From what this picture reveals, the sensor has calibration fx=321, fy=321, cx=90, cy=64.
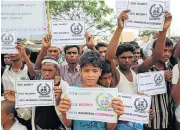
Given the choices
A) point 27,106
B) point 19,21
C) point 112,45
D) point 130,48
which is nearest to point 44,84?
point 27,106

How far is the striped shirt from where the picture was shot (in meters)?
3.27

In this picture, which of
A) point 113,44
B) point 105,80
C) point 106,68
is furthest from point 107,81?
point 113,44

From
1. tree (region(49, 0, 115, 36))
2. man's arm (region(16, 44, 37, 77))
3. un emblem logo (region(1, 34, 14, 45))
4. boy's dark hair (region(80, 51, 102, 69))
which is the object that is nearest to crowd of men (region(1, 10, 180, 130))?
boy's dark hair (region(80, 51, 102, 69))

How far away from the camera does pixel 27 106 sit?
2.96 meters

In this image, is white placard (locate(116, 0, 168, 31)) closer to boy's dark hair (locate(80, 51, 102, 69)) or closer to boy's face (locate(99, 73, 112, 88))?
boy's face (locate(99, 73, 112, 88))

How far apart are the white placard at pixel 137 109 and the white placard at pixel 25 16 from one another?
1669mm

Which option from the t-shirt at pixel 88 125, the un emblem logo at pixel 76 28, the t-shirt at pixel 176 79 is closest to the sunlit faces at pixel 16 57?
the un emblem logo at pixel 76 28

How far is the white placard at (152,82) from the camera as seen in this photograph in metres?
3.18

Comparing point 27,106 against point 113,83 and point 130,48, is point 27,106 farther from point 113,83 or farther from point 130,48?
point 130,48

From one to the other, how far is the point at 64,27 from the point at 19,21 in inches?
24.4

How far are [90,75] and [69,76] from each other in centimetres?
114

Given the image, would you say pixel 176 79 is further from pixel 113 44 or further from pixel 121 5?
pixel 121 5

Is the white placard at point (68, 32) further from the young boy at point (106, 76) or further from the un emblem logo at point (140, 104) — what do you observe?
the un emblem logo at point (140, 104)

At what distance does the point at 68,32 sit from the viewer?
3754mm
